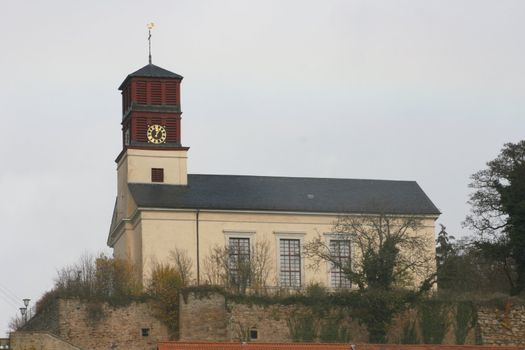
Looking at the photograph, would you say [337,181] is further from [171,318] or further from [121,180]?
[171,318]

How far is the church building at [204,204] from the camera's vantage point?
332 feet

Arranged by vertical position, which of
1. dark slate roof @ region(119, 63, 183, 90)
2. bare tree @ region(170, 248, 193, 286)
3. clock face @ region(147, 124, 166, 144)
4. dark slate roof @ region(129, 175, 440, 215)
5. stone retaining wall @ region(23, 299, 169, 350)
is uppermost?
dark slate roof @ region(119, 63, 183, 90)

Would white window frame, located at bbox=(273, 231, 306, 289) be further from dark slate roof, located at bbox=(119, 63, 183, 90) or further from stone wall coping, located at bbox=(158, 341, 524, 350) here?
stone wall coping, located at bbox=(158, 341, 524, 350)

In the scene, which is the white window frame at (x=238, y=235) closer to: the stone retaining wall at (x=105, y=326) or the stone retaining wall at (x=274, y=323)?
the stone retaining wall at (x=274, y=323)

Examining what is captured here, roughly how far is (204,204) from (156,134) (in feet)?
18.2

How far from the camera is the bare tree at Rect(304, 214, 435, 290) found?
9006cm

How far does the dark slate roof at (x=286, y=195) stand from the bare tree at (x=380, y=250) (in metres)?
1.99

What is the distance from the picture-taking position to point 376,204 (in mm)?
99312

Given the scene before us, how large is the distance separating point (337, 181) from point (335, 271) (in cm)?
778

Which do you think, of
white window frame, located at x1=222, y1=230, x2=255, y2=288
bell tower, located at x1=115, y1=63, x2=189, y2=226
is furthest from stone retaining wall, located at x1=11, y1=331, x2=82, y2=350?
bell tower, located at x1=115, y1=63, x2=189, y2=226

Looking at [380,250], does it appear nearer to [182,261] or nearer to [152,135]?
[182,261]

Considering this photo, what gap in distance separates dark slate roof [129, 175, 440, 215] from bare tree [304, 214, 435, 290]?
1986 mm

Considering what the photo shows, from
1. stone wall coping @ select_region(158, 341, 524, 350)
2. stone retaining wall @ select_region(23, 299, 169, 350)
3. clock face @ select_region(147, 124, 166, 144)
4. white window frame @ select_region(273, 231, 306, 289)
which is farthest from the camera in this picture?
clock face @ select_region(147, 124, 166, 144)

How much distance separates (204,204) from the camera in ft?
335
